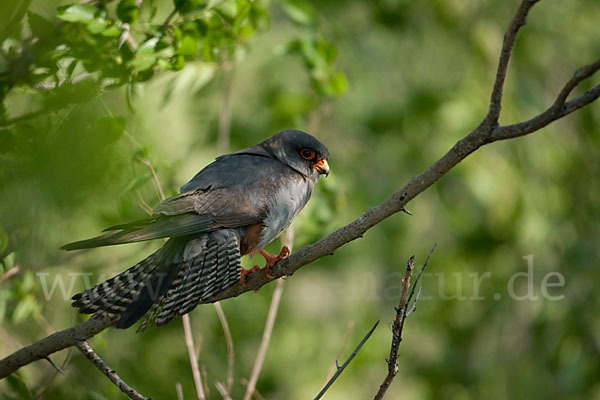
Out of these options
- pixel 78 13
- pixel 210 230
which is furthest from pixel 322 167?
pixel 78 13

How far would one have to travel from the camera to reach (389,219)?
22.9ft

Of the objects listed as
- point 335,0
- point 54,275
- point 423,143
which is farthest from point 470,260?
point 54,275

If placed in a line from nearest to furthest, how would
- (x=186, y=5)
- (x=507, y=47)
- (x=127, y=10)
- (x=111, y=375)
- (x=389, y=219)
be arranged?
(x=507, y=47)
(x=111, y=375)
(x=127, y=10)
(x=186, y=5)
(x=389, y=219)

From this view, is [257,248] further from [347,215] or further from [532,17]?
[532,17]

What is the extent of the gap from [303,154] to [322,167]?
17cm

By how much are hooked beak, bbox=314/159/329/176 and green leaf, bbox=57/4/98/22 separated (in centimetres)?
184

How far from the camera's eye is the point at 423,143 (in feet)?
21.7

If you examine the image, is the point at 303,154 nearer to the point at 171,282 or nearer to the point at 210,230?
the point at 210,230

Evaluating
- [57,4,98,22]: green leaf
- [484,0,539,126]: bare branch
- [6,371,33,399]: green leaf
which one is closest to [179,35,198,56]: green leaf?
[57,4,98,22]: green leaf

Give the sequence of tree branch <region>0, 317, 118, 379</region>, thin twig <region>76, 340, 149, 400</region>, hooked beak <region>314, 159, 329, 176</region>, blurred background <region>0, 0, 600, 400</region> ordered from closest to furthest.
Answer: thin twig <region>76, 340, 149, 400</region>, tree branch <region>0, 317, 118, 379</region>, hooked beak <region>314, 159, 329, 176</region>, blurred background <region>0, 0, 600, 400</region>

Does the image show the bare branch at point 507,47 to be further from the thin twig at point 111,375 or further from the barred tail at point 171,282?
the thin twig at point 111,375

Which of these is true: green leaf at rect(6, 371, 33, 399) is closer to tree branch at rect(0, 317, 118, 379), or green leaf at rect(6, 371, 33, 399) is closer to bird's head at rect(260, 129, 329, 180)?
tree branch at rect(0, 317, 118, 379)

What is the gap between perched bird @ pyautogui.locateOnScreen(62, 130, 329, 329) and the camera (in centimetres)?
306

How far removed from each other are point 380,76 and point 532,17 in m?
1.89
